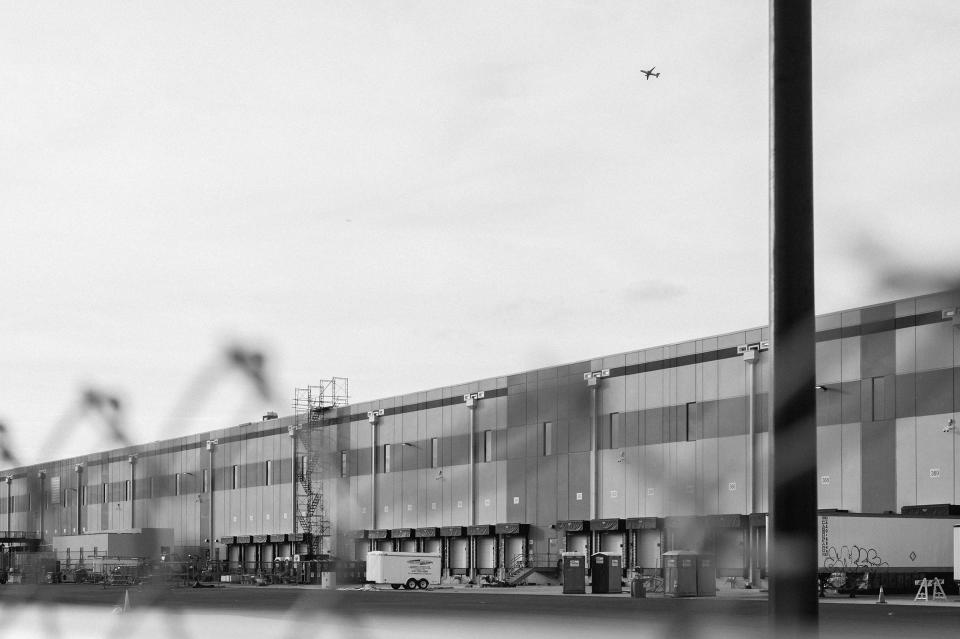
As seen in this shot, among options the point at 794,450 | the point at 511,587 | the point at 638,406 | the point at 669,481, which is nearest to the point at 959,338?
the point at 794,450

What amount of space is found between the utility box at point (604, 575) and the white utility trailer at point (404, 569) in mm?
12111

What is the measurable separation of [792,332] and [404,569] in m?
69.3

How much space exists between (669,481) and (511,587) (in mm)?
68638

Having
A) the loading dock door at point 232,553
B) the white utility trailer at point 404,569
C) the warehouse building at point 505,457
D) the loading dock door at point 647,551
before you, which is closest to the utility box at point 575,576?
the loading dock door at point 647,551

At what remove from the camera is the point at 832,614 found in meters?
39.5

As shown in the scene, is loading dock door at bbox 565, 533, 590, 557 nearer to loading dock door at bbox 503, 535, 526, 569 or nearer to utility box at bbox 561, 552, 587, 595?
loading dock door at bbox 503, 535, 526, 569

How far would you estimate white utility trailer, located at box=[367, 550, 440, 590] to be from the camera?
235 ft

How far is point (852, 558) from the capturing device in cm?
5381

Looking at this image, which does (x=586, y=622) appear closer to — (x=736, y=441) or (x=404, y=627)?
(x=404, y=627)

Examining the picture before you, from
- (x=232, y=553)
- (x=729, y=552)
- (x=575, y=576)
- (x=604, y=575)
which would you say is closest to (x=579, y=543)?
(x=575, y=576)

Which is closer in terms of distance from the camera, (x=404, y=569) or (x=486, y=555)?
(x=404, y=569)

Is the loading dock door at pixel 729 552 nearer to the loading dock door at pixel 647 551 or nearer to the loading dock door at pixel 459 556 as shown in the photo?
the loading dock door at pixel 647 551

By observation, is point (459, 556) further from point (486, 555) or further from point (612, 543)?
point (612, 543)

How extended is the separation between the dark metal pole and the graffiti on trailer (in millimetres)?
49518
